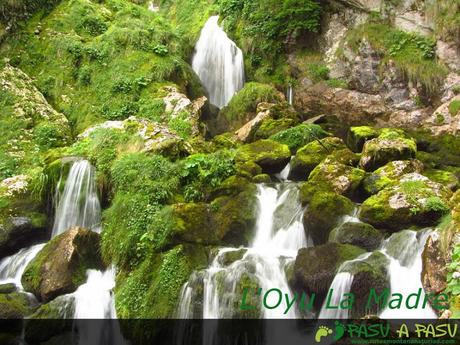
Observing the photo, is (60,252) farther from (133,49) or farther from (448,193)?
(133,49)

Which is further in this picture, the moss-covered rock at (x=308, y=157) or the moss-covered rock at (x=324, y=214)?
the moss-covered rock at (x=308, y=157)

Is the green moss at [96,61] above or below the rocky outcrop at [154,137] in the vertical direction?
above

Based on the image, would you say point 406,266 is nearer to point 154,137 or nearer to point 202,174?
point 202,174

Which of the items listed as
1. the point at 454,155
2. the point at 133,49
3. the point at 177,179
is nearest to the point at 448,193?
the point at 454,155

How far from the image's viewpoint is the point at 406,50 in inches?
576

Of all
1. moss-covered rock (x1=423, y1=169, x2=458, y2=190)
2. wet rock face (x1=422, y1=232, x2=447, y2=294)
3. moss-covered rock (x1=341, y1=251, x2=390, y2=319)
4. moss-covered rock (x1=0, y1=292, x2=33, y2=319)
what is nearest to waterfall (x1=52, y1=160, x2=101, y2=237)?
moss-covered rock (x1=0, y1=292, x2=33, y2=319)

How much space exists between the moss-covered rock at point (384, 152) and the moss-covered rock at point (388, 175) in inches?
14.6

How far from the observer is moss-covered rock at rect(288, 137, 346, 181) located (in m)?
11.1

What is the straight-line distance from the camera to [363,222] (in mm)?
8656

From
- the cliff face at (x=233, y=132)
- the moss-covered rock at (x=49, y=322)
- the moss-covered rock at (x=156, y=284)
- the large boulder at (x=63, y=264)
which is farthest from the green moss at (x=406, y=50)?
the moss-covered rock at (x=49, y=322)

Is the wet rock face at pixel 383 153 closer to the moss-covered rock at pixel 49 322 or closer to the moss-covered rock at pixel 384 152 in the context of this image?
the moss-covered rock at pixel 384 152

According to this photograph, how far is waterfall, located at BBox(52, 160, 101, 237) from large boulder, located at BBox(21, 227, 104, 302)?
1.04 meters

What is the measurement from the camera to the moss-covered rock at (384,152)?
1073 cm

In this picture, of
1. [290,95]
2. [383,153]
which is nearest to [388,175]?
[383,153]
